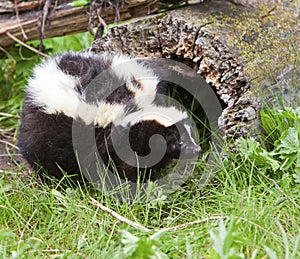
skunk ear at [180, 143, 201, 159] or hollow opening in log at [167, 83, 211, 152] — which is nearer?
skunk ear at [180, 143, 201, 159]

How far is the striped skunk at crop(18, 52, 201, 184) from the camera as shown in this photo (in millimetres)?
3176

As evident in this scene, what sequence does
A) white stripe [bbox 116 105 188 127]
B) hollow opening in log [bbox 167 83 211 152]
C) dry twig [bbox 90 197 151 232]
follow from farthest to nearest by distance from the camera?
hollow opening in log [bbox 167 83 211 152] < white stripe [bbox 116 105 188 127] < dry twig [bbox 90 197 151 232]

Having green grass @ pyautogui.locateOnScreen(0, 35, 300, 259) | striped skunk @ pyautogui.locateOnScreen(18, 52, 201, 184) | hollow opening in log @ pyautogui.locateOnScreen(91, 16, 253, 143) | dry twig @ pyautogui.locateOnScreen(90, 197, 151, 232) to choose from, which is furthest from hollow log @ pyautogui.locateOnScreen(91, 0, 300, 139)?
dry twig @ pyautogui.locateOnScreen(90, 197, 151, 232)

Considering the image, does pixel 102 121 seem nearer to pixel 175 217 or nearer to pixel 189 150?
pixel 189 150

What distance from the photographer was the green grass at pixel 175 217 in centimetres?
244

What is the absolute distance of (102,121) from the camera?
10.4ft

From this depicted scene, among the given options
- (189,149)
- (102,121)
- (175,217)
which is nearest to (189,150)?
(189,149)

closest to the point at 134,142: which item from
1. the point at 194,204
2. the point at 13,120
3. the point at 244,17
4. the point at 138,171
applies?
the point at 138,171

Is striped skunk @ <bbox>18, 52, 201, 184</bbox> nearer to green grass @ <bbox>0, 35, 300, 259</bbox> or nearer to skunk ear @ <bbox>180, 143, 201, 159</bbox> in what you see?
skunk ear @ <bbox>180, 143, 201, 159</bbox>

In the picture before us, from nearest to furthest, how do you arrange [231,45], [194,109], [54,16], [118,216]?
[118,216] → [231,45] → [194,109] → [54,16]

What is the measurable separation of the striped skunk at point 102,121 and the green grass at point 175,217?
0.19m

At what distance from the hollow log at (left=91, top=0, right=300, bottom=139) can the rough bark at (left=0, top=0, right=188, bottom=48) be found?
0.85ft

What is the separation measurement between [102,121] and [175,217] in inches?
26.2

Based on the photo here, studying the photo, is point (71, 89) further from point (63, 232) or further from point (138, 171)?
point (63, 232)
